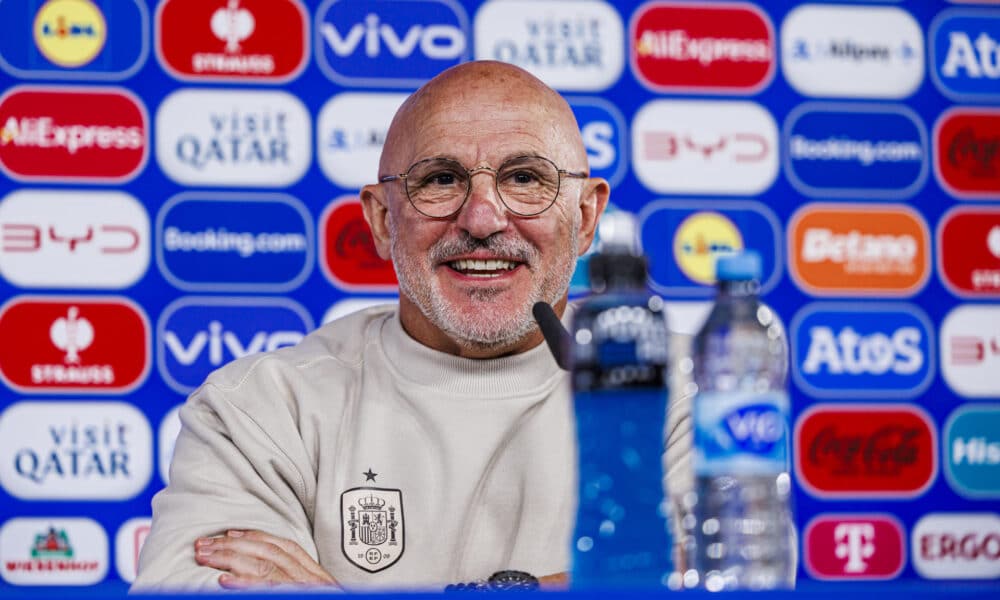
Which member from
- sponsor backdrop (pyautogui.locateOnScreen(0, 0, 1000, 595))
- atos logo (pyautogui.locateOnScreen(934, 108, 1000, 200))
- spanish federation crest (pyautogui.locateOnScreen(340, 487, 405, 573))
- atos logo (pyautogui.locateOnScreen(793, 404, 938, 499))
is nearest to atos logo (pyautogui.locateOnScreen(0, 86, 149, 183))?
sponsor backdrop (pyautogui.locateOnScreen(0, 0, 1000, 595))

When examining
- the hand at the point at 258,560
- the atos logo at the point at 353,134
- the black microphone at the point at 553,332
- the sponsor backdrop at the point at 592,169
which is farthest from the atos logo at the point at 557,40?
the black microphone at the point at 553,332

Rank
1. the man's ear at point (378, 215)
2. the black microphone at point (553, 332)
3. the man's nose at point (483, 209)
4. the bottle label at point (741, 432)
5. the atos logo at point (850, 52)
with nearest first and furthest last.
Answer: the bottle label at point (741, 432) < the black microphone at point (553, 332) < the man's nose at point (483, 209) < the man's ear at point (378, 215) < the atos logo at point (850, 52)

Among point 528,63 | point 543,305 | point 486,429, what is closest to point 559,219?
point 486,429

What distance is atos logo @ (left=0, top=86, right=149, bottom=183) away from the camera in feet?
9.48

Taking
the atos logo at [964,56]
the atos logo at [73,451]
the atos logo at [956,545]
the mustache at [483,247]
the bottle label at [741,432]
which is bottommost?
the atos logo at [956,545]

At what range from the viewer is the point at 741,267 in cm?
101

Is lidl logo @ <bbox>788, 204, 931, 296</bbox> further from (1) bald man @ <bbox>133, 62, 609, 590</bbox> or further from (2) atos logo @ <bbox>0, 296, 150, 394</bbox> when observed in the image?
(2) atos logo @ <bbox>0, 296, 150, 394</bbox>

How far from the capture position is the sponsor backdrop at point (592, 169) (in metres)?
2.87

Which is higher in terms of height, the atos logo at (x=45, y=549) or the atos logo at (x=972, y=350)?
the atos logo at (x=972, y=350)

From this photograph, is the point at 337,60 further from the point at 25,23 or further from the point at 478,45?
the point at 25,23

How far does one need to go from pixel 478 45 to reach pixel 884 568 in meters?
1.55

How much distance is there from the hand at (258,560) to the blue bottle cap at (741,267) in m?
0.61

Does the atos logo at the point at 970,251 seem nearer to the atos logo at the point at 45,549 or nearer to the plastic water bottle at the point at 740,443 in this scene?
the atos logo at the point at 45,549

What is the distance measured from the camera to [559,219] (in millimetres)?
1807
